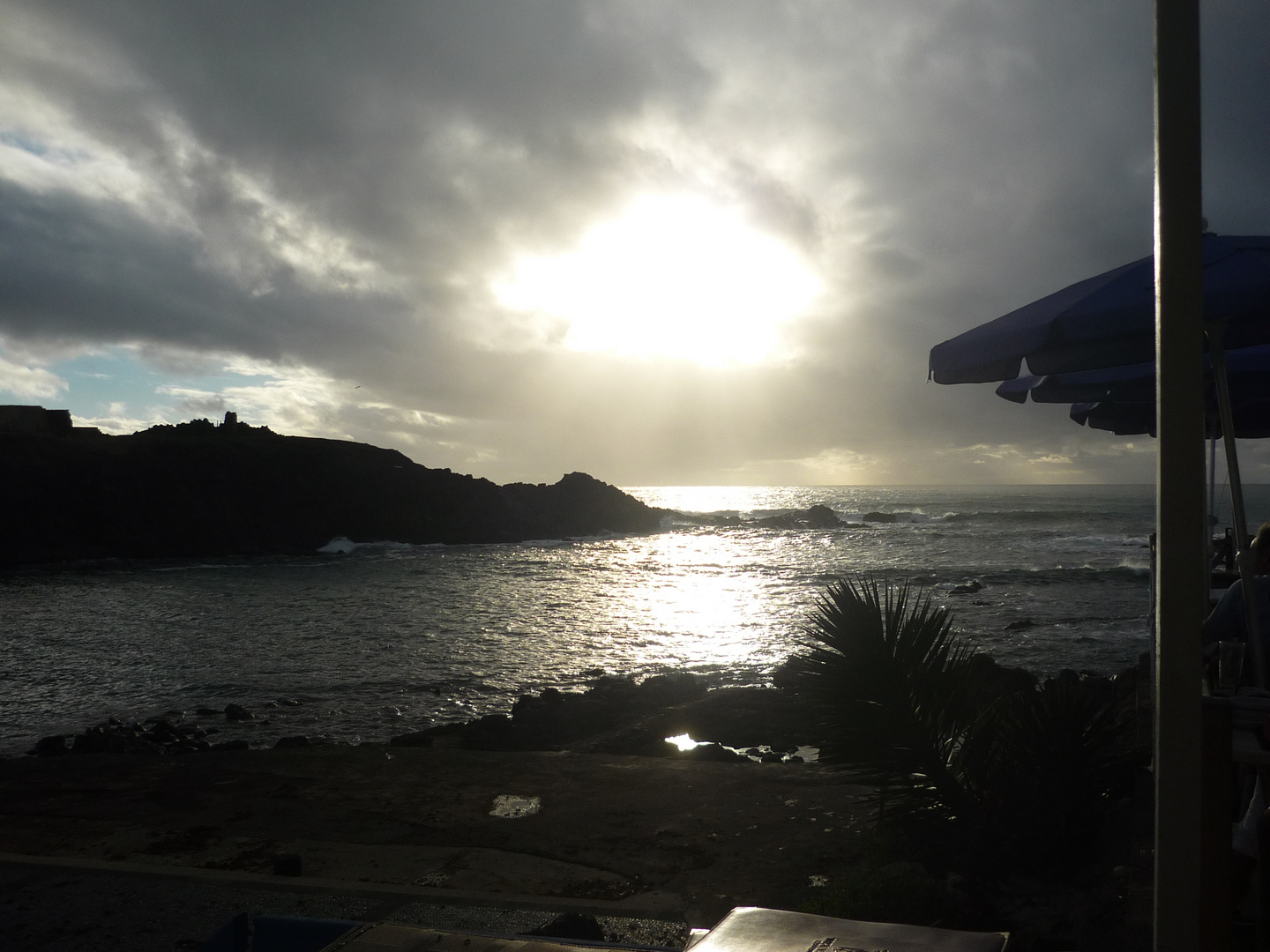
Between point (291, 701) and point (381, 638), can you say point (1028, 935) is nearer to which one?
point (291, 701)

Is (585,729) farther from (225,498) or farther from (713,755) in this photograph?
(225,498)

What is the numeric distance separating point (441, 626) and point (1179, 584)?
19.7 m

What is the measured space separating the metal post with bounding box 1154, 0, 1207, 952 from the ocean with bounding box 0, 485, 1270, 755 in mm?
A: 10139

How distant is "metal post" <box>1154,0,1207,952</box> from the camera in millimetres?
1667

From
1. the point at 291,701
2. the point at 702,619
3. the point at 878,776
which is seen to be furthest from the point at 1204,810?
the point at 702,619

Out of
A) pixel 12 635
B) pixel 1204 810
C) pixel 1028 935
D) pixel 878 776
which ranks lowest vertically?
pixel 12 635

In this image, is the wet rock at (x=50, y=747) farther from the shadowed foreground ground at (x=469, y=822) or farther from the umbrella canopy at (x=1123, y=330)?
the umbrella canopy at (x=1123, y=330)

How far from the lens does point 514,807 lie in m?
6.28

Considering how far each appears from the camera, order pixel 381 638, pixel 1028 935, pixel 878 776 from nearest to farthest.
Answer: pixel 1028 935 < pixel 878 776 < pixel 381 638

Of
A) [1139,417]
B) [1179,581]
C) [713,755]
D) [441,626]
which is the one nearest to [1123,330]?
[1179,581]

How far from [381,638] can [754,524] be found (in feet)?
194

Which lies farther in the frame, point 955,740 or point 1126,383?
point 1126,383

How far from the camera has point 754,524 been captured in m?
74.8

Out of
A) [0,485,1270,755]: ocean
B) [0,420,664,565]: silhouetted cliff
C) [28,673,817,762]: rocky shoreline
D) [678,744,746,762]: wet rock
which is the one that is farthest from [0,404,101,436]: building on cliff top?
[678,744,746,762]: wet rock
